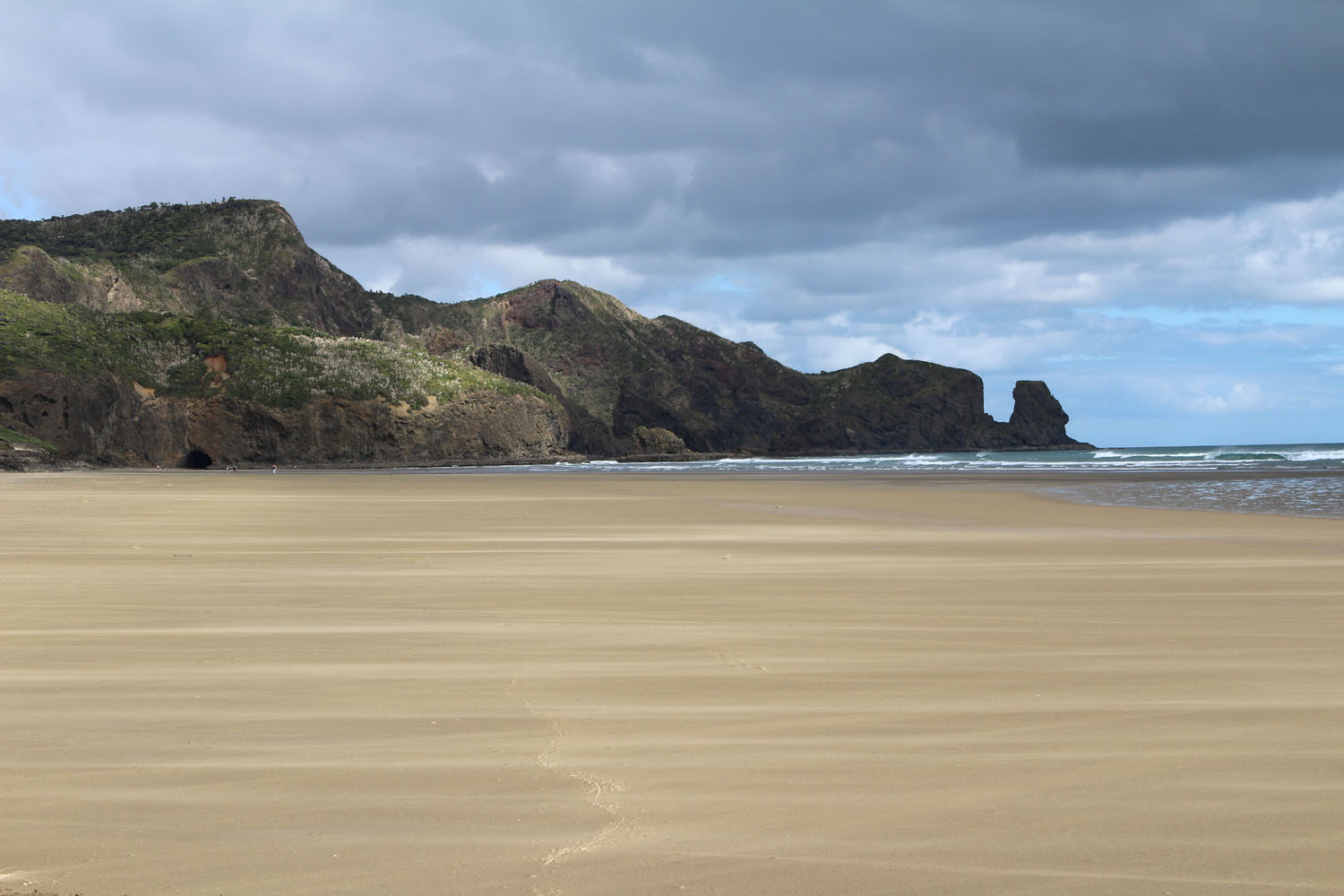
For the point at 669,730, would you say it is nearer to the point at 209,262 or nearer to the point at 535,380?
the point at 535,380

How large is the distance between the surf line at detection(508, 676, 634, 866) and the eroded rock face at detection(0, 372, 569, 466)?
7398 cm

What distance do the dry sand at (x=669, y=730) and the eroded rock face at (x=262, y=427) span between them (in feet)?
218

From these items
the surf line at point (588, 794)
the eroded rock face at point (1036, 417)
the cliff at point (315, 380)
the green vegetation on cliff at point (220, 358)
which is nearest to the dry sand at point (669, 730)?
the surf line at point (588, 794)

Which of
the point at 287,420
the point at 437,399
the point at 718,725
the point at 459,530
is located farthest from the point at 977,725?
the point at 437,399

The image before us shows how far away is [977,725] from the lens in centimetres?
470

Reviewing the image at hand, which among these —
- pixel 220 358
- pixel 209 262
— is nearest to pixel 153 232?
pixel 209 262

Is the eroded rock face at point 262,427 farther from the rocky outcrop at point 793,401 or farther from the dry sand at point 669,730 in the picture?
the rocky outcrop at point 793,401

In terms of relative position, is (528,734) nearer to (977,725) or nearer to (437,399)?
(977,725)

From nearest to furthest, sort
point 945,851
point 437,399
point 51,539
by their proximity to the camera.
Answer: point 945,851 → point 51,539 → point 437,399

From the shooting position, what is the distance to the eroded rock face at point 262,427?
69500mm

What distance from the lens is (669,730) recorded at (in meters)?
4.63

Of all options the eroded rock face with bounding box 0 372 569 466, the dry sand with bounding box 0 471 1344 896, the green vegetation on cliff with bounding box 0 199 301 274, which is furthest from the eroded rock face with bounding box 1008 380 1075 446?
the dry sand with bounding box 0 471 1344 896

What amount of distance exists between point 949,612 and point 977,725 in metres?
3.62

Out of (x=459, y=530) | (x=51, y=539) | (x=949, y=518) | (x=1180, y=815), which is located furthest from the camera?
(x=949, y=518)
